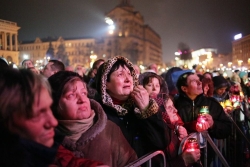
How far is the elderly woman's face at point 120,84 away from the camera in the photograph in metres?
2.89

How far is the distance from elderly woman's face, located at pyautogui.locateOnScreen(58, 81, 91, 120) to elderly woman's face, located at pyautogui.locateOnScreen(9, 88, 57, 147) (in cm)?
73

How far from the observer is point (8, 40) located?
264 feet

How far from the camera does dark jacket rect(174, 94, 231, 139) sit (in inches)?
159

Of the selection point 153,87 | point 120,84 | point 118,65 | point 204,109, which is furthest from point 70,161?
point 153,87

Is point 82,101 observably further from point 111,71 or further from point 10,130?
point 10,130

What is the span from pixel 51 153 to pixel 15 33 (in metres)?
87.7

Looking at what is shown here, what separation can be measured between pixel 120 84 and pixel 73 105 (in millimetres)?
704

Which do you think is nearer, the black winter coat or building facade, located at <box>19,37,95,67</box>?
the black winter coat

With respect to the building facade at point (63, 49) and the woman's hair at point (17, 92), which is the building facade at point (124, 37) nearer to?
the building facade at point (63, 49)

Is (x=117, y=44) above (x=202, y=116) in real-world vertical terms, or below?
above

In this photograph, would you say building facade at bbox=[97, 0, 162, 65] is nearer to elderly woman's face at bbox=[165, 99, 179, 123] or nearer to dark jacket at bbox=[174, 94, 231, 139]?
dark jacket at bbox=[174, 94, 231, 139]

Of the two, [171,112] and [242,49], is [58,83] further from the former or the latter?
[242,49]

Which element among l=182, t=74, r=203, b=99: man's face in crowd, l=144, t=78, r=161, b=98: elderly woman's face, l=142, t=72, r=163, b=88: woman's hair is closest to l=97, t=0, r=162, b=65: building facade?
l=182, t=74, r=203, b=99: man's face in crowd

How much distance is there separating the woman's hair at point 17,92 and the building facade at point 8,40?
261 feet
